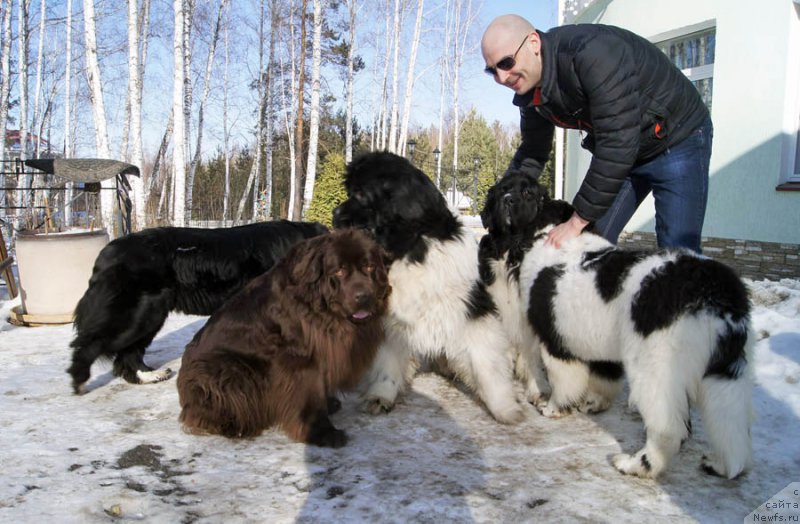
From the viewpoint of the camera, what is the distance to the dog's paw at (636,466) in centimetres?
254

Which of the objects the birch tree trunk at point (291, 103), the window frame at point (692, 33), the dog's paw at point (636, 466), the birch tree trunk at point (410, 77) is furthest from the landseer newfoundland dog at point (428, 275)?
the birch tree trunk at point (410, 77)

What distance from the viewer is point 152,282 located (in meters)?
3.90

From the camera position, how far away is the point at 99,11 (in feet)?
72.2

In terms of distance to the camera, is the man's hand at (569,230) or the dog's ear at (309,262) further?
the man's hand at (569,230)

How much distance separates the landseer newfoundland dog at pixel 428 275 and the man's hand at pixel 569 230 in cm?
53

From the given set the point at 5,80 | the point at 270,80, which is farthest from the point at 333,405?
→ the point at 270,80

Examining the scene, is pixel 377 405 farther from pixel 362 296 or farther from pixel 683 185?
pixel 683 185

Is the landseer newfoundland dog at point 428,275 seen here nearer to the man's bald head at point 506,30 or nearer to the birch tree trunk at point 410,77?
the man's bald head at point 506,30

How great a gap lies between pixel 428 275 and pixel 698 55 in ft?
27.3

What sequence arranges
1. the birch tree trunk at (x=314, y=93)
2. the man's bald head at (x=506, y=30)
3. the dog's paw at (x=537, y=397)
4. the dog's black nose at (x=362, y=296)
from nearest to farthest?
the dog's black nose at (x=362, y=296), the man's bald head at (x=506, y=30), the dog's paw at (x=537, y=397), the birch tree trunk at (x=314, y=93)

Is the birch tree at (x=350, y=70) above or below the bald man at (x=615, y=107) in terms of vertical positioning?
above

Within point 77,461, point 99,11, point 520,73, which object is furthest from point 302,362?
point 99,11

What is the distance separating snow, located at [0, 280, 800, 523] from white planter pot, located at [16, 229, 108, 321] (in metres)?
2.46

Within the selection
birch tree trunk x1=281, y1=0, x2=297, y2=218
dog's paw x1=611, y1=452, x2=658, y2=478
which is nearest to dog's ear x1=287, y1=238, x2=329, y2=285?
dog's paw x1=611, y1=452, x2=658, y2=478
